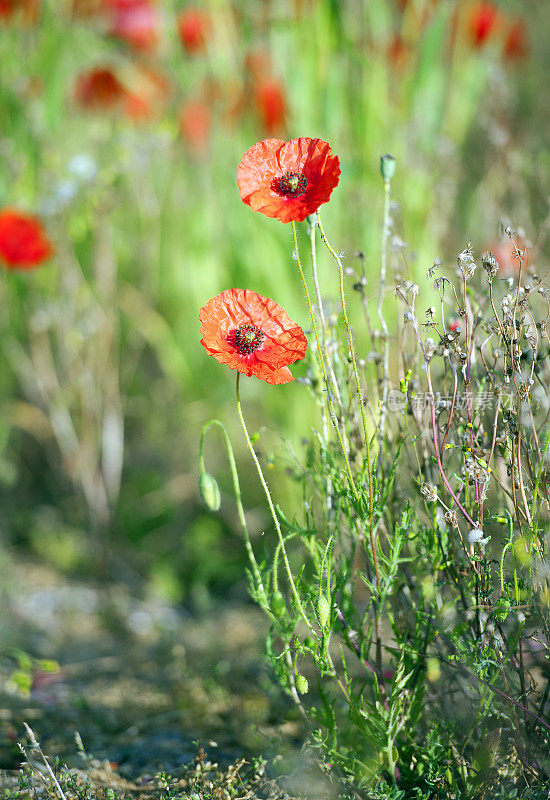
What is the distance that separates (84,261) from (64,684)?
148cm

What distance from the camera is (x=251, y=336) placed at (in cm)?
90

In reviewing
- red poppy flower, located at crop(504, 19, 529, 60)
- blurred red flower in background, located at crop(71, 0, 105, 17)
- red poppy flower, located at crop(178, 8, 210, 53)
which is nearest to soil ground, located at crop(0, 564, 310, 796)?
red poppy flower, located at crop(178, 8, 210, 53)

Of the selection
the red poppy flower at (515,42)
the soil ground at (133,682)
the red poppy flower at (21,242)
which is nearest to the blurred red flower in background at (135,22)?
the red poppy flower at (21,242)

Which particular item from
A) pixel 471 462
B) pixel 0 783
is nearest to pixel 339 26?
pixel 471 462

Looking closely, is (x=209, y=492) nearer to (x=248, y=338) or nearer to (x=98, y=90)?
(x=248, y=338)

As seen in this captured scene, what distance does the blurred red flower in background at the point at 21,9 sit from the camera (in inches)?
77.5

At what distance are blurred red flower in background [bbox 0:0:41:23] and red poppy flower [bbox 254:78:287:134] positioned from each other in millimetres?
661

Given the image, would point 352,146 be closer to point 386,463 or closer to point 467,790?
point 386,463

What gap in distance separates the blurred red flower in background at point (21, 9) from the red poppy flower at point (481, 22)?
129 cm

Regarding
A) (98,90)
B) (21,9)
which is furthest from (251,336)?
(21,9)

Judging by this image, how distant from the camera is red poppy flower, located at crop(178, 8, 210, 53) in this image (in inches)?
81.8

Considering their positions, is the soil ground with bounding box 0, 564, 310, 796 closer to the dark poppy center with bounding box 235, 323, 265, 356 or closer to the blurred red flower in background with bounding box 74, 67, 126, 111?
the dark poppy center with bounding box 235, 323, 265, 356

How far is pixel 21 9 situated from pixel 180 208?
2.38 ft

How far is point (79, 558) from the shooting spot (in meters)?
2.04
